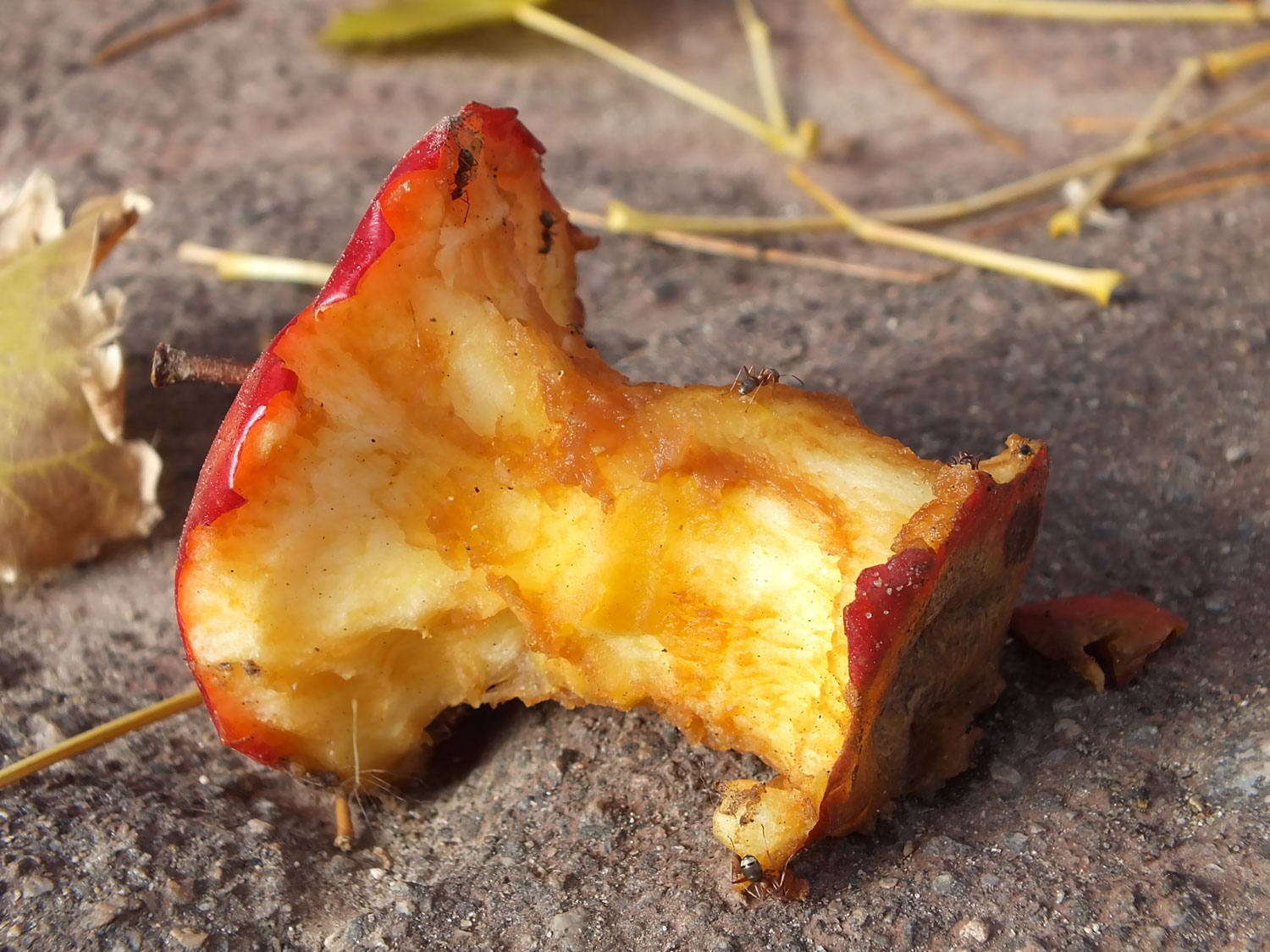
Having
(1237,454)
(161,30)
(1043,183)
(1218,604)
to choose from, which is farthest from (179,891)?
(161,30)

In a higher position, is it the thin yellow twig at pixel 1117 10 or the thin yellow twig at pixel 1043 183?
the thin yellow twig at pixel 1117 10

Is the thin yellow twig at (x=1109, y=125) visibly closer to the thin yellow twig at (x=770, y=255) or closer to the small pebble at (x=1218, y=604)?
the thin yellow twig at (x=770, y=255)

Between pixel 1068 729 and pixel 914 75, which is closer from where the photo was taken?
pixel 1068 729

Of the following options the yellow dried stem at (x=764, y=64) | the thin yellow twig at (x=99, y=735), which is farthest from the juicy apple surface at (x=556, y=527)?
the yellow dried stem at (x=764, y=64)

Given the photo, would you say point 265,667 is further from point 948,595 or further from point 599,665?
point 948,595

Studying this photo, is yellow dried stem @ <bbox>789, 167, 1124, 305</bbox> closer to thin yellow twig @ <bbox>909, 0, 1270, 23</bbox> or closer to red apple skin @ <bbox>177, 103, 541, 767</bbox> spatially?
thin yellow twig @ <bbox>909, 0, 1270, 23</bbox>

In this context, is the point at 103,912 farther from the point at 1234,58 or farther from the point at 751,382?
the point at 1234,58
